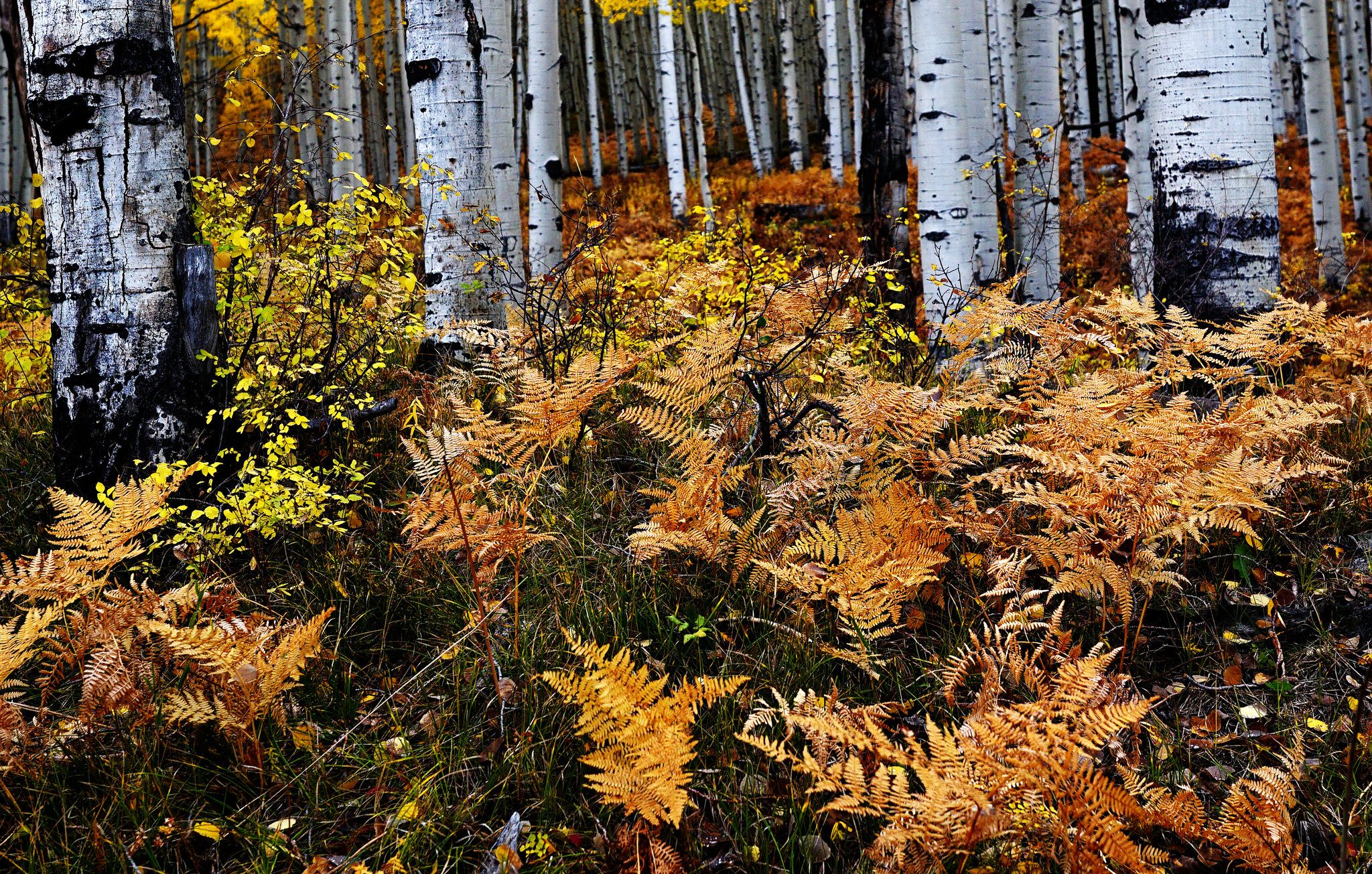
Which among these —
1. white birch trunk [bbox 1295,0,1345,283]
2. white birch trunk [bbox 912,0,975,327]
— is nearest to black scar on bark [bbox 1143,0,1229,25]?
white birch trunk [bbox 912,0,975,327]

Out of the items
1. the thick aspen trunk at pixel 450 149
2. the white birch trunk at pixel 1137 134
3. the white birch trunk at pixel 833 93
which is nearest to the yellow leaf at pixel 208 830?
the thick aspen trunk at pixel 450 149

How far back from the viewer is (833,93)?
17094mm

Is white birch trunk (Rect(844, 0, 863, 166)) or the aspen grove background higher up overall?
white birch trunk (Rect(844, 0, 863, 166))

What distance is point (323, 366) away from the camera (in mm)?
3557

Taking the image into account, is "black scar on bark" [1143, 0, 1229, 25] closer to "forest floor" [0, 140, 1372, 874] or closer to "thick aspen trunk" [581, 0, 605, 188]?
"forest floor" [0, 140, 1372, 874]

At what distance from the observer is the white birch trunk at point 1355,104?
13.0 m

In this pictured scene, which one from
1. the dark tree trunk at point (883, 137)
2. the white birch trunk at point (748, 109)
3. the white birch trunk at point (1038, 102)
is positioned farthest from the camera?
the white birch trunk at point (748, 109)

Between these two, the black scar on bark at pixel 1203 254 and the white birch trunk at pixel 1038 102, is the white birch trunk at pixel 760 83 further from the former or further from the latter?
the black scar on bark at pixel 1203 254

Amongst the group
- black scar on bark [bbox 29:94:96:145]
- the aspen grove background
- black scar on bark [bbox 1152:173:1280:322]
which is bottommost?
the aspen grove background

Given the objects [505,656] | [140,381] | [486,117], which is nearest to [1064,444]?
[505,656]

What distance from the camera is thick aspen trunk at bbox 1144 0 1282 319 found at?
394cm

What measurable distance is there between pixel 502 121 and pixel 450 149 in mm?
578

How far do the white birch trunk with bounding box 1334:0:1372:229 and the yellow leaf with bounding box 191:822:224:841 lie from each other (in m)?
15.9

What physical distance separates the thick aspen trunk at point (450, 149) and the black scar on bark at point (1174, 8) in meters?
3.53
